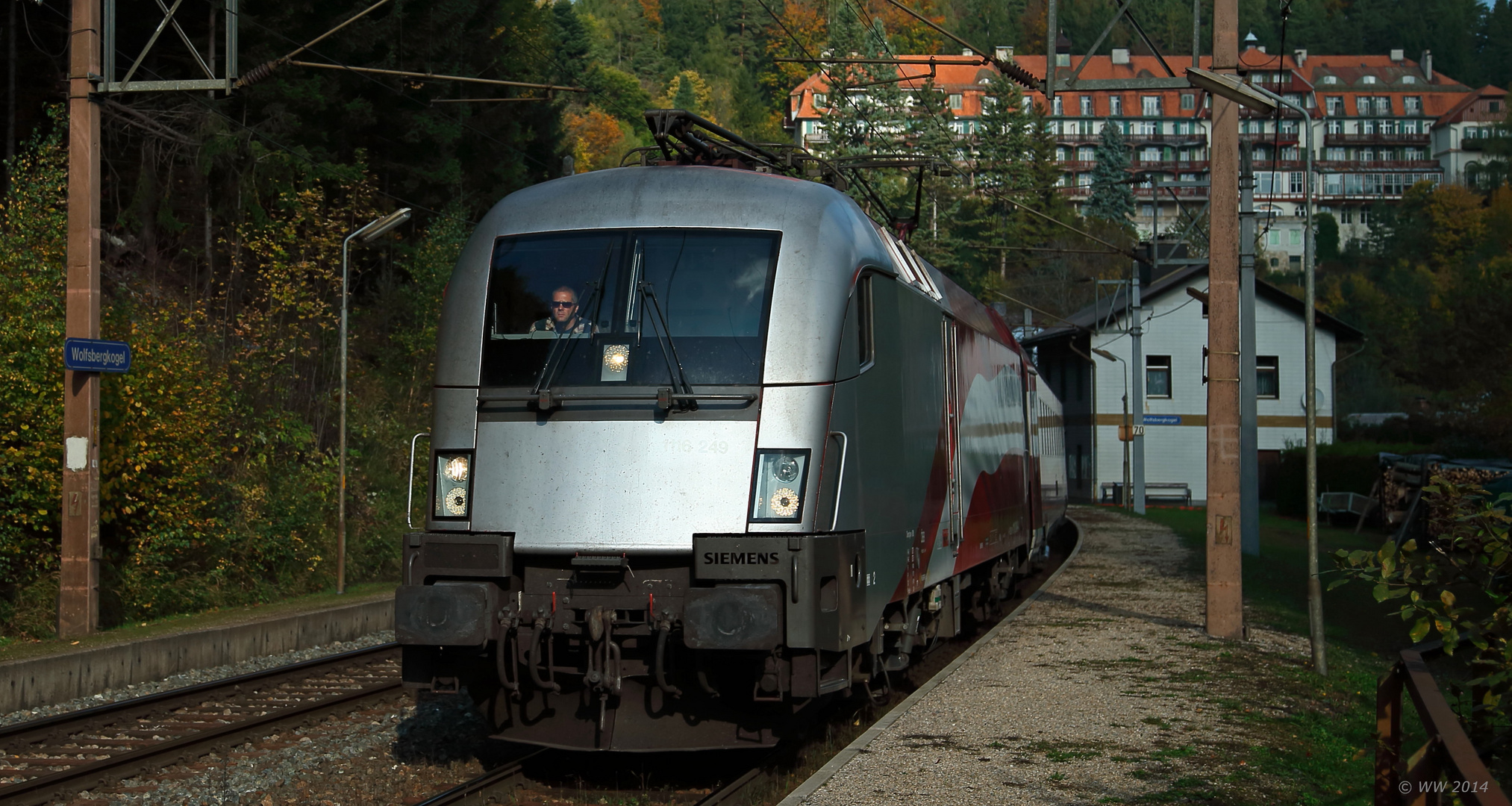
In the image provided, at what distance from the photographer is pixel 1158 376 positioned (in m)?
54.3

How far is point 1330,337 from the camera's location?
51750mm

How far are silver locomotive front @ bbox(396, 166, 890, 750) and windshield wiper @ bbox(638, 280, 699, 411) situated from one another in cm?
1

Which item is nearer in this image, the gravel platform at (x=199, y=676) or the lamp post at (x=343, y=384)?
the gravel platform at (x=199, y=676)

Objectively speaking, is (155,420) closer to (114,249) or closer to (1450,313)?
(114,249)

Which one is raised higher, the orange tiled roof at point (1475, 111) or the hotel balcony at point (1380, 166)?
the orange tiled roof at point (1475, 111)

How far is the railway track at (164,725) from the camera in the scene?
26.4ft

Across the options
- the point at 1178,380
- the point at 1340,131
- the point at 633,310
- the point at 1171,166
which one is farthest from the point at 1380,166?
the point at 633,310

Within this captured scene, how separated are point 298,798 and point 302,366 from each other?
18122mm

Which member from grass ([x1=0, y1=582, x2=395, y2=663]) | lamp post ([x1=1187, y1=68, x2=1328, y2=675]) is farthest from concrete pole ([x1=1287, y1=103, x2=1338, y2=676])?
grass ([x1=0, y1=582, x2=395, y2=663])

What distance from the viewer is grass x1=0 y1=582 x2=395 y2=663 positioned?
481 inches

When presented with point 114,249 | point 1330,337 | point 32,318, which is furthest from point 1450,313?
point 32,318

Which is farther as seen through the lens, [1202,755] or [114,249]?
[114,249]

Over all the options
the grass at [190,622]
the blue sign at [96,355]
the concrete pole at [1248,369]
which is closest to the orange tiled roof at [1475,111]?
the concrete pole at [1248,369]

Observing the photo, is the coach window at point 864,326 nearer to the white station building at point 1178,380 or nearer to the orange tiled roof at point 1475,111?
the white station building at point 1178,380
